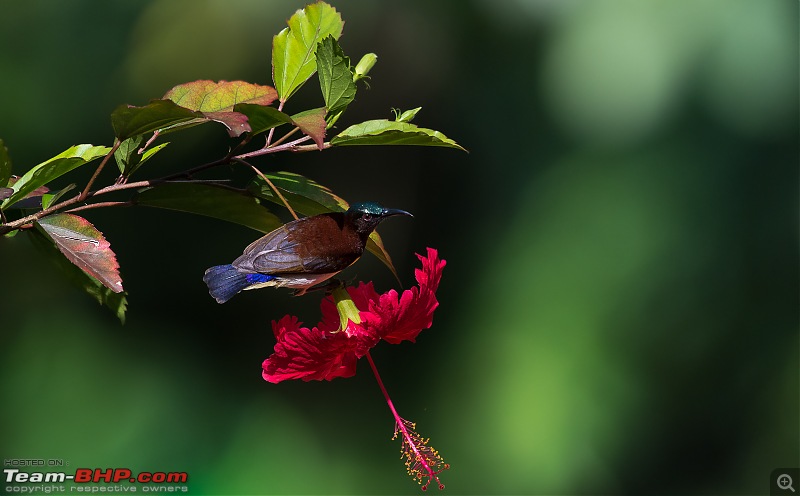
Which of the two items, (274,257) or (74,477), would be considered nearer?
(274,257)

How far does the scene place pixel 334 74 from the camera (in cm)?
42

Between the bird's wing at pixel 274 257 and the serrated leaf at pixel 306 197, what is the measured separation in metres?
0.04

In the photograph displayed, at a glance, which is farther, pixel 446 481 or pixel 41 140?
pixel 446 481

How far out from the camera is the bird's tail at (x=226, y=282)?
0.42 meters

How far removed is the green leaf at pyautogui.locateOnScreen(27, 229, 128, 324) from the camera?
0.50 meters

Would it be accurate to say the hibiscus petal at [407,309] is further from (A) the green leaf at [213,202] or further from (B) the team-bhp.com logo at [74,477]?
(B) the team-bhp.com logo at [74,477]

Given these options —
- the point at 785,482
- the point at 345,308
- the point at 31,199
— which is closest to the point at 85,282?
the point at 31,199

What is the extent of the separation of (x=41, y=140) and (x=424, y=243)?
3.67 feet

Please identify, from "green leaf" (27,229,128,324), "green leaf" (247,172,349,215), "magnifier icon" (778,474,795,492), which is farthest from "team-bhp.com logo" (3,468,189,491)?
"magnifier icon" (778,474,795,492)

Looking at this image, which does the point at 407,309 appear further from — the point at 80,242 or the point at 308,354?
the point at 80,242

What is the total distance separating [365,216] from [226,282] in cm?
8

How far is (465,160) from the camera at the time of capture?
2588mm

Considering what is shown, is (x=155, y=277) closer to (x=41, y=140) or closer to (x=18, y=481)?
(x=41, y=140)

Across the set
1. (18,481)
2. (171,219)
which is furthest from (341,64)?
(171,219)
